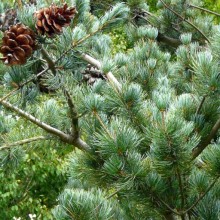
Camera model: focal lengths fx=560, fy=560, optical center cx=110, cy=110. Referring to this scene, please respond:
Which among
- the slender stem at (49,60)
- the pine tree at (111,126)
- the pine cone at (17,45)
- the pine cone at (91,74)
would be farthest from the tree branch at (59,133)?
the pine cone at (91,74)

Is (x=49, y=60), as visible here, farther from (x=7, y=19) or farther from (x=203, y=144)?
(x=203, y=144)

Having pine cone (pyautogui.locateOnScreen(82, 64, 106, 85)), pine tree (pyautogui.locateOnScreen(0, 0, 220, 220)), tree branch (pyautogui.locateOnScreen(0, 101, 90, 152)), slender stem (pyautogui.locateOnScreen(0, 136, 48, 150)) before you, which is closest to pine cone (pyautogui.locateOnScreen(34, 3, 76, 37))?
pine tree (pyautogui.locateOnScreen(0, 0, 220, 220))

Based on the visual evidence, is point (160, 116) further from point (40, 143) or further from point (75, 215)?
point (40, 143)

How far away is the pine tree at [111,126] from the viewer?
3.84 ft

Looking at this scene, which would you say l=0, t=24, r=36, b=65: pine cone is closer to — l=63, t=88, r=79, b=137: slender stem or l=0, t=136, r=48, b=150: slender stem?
l=63, t=88, r=79, b=137: slender stem

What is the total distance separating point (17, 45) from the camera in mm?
1108

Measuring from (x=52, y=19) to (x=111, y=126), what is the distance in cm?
28

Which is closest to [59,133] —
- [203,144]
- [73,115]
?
[73,115]

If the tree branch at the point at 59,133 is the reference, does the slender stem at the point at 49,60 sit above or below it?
above

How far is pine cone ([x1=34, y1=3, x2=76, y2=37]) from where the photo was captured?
3.62ft

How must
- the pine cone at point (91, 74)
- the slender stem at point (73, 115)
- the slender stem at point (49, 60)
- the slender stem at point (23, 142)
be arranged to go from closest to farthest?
1. the slender stem at point (49, 60)
2. the slender stem at point (73, 115)
3. the slender stem at point (23, 142)
4. the pine cone at point (91, 74)

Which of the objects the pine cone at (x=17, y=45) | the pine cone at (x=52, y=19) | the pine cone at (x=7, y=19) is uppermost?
the pine cone at (x=52, y=19)

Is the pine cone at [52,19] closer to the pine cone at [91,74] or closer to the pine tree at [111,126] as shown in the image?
the pine tree at [111,126]

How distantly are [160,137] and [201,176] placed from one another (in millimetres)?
219
